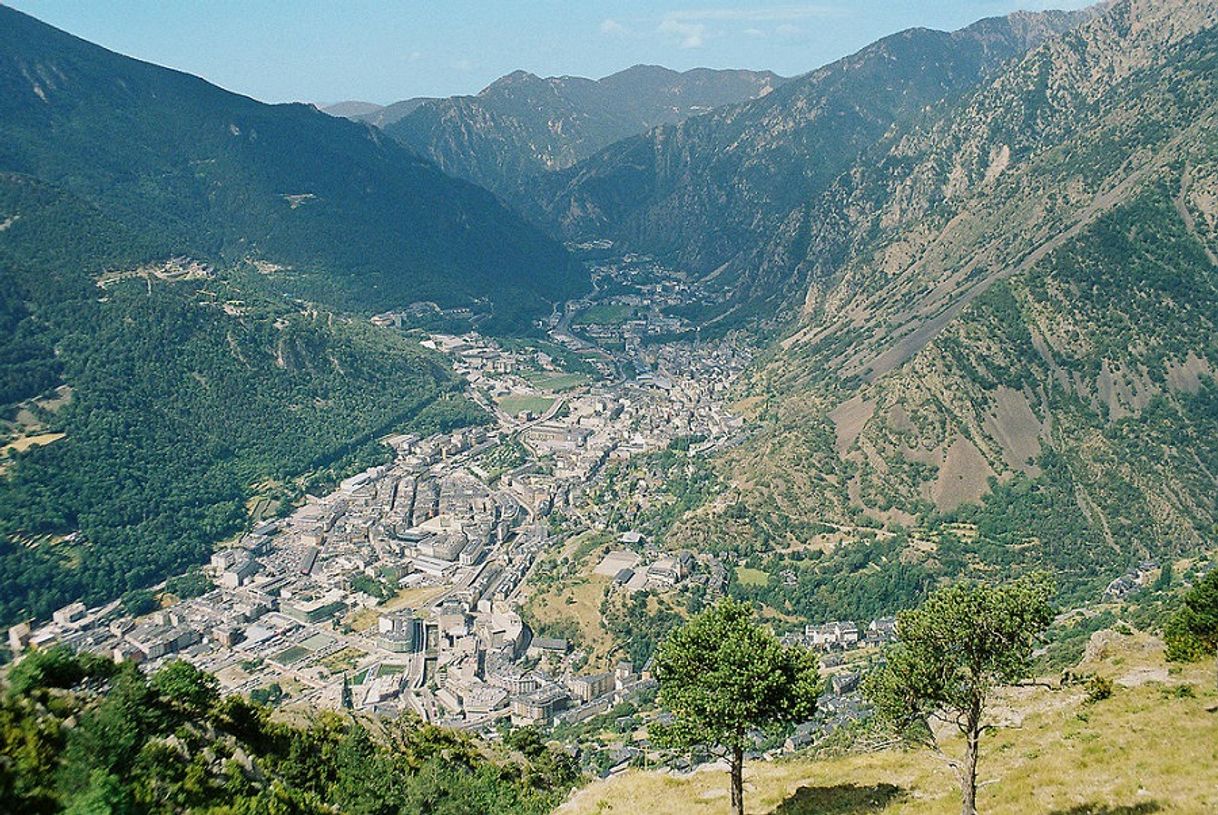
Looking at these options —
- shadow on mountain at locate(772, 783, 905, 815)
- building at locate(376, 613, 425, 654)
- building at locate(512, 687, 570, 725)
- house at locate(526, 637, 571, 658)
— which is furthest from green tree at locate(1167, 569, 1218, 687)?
building at locate(376, 613, 425, 654)

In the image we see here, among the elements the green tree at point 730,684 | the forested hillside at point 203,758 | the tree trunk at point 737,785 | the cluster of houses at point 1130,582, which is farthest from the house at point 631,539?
the tree trunk at point 737,785

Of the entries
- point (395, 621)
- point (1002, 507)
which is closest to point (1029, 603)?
point (395, 621)

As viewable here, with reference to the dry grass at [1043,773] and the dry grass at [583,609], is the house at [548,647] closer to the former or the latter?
the dry grass at [583,609]

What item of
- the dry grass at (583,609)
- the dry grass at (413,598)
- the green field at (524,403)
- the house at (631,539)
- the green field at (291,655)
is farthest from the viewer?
the green field at (524,403)

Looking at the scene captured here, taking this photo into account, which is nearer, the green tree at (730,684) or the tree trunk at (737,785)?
the green tree at (730,684)

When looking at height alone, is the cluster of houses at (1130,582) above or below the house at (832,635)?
above
